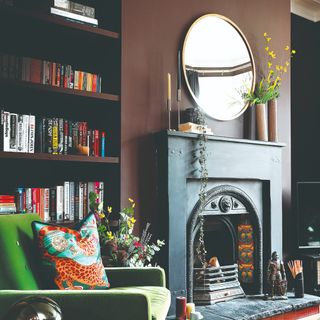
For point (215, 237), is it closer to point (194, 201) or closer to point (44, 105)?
point (194, 201)

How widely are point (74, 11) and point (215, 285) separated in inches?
80.7

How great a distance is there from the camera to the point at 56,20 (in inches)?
109

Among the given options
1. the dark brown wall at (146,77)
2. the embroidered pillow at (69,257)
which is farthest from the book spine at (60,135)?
the embroidered pillow at (69,257)

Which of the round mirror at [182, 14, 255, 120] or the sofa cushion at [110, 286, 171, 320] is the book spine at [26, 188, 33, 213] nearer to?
the sofa cushion at [110, 286, 171, 320]

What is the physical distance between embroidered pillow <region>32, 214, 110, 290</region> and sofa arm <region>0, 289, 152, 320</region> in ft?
0.95

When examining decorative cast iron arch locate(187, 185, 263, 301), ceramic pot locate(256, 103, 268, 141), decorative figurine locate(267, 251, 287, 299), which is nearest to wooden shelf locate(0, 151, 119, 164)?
decorative cast iron arch locate(187, 185, 263, 301)

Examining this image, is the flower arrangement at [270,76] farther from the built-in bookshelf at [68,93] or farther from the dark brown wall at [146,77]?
the built-in bookshelf at [68,93]

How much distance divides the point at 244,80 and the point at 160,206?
129 centimetres

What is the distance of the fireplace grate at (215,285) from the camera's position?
3.28 meters

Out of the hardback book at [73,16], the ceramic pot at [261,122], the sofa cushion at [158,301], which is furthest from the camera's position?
the ceramic pot at [261,122]

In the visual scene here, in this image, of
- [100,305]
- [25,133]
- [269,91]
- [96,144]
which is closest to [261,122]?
[269,91]

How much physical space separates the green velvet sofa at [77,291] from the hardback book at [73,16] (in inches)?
47.9

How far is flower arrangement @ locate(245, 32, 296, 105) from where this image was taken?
12.1 feet

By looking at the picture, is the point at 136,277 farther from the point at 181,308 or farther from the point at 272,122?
the point at 272,122
